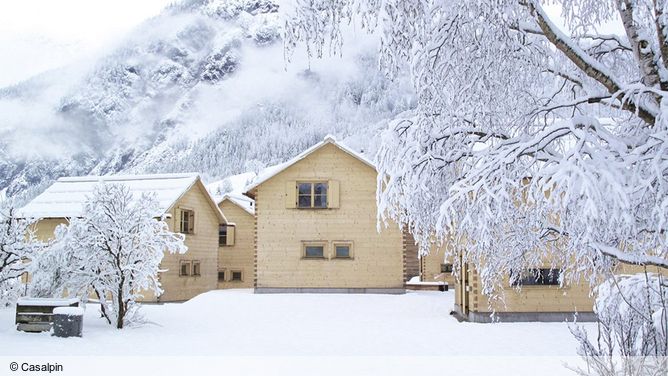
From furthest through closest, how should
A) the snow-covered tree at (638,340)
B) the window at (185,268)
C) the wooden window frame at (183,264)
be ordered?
the window at (185,268) < the wooden window frame at (183,264) < the snow-covered tree at (638,340)

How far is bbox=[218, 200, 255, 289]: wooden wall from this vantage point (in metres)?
31.8

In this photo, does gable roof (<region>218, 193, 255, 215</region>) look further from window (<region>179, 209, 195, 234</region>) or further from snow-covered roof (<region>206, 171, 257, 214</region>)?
window (<region>179, 209, 195, 234</region>)

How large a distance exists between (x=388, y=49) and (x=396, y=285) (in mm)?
17765

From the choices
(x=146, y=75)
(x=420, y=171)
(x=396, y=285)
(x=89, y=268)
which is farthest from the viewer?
(x=146, y=75)

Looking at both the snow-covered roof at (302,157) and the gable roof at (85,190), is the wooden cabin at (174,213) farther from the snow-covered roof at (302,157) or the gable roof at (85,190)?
the snow-covered roof at (302,157)

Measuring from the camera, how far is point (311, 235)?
21.8m

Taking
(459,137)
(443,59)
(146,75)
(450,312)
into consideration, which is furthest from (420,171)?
(146,75)

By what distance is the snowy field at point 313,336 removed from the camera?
9.73 metres

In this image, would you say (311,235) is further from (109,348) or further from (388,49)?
(388,49)

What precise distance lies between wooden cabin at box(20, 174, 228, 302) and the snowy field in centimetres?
475

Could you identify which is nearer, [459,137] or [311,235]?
[459,137]

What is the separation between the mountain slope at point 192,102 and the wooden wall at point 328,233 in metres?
1.88

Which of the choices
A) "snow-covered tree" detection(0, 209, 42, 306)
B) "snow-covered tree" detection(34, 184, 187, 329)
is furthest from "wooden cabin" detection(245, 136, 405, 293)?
"snow-covered tree" detection(0, 209, 42, 306)

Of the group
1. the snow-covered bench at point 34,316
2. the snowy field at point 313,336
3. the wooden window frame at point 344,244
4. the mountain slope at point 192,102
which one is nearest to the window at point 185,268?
the mountain slope at point 192,102
